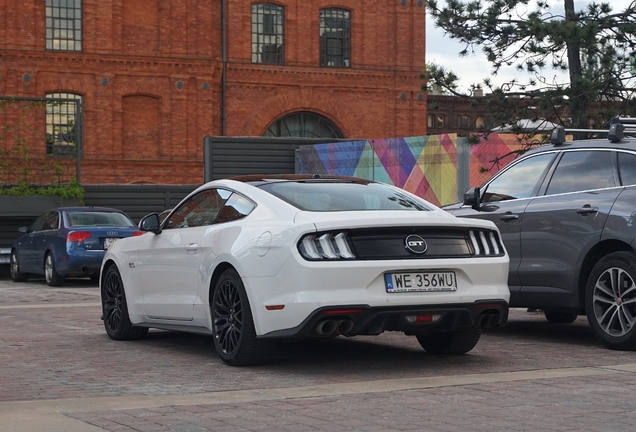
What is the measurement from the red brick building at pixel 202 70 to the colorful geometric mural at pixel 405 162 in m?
18.1

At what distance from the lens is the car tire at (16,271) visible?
23.3 metres

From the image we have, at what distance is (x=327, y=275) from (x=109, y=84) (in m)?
38.9

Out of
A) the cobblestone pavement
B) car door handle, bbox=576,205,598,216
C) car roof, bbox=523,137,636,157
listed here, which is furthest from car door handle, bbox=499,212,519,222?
the cobblestone pavement

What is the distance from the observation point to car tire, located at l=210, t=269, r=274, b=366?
821cm

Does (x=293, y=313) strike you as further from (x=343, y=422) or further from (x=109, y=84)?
(x=109, y=84)

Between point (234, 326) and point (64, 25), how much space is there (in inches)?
1519

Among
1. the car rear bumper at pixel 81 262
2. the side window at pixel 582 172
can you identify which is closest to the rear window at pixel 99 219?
the car rear bumper at pixel 81 262

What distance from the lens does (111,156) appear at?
149ft

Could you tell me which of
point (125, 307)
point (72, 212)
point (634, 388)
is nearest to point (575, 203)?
point (634, 388)

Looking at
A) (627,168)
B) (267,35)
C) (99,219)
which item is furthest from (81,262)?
(267,35)

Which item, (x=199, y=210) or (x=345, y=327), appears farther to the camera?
(x=199, y=210)

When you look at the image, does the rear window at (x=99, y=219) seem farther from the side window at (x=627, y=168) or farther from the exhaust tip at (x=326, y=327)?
the exhaust tip at (x=326, y=327)

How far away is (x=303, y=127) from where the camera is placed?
159 feet

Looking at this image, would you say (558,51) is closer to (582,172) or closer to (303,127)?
(582,172)
